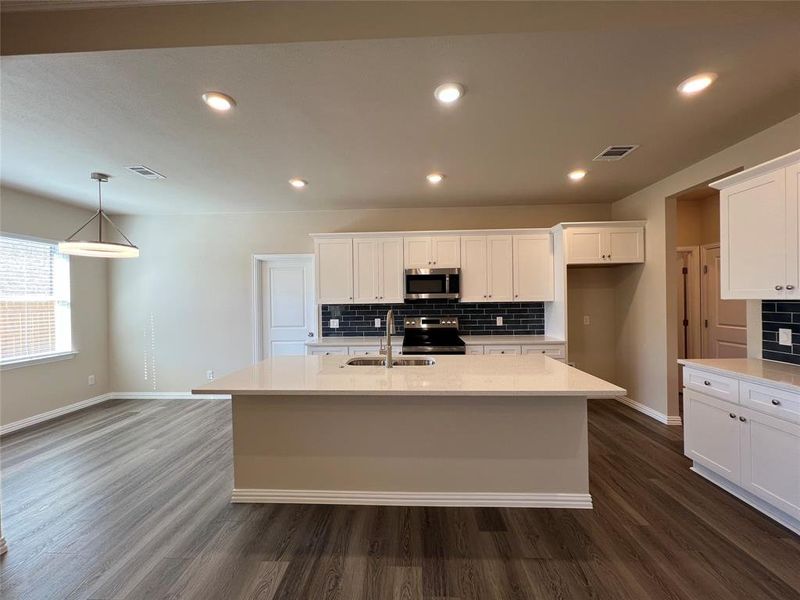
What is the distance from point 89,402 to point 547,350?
608cm

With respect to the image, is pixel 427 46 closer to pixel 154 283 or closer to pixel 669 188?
pixel 669 188

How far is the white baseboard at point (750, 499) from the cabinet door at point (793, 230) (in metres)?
1.33

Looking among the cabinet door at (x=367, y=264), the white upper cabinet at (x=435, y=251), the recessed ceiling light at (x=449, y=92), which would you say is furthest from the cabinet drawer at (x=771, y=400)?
the cabinet door at (x=367, y=264)

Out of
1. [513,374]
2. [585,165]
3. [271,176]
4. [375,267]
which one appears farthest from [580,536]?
[271,176]

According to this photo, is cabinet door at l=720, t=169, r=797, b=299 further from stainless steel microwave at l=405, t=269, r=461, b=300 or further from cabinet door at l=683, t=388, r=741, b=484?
stainless steel microwave at l=405, t=269, r=461, b=300

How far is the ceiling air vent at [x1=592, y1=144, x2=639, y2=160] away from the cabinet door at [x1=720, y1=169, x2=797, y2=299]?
2.47 feet

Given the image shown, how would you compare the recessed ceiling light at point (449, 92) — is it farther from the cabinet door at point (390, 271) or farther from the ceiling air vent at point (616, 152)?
the cabinet door at point (390, 271)

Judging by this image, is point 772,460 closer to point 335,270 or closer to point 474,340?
point 474,340

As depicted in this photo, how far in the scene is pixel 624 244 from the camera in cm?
397

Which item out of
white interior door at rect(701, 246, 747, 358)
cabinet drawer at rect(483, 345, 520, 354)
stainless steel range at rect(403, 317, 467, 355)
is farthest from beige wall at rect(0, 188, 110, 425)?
white interior door at rect(701, 246, 747, 358)

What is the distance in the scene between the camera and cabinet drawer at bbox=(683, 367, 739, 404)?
89.4 inches

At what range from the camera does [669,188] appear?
11.6 feet

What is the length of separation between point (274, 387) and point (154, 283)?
4095 millimetres

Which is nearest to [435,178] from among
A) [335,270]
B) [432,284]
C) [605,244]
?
[432,284]
